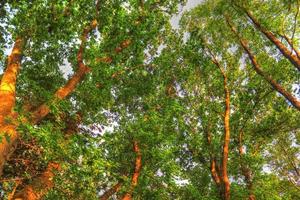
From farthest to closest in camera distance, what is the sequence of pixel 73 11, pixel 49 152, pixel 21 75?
pixel 21 75
pixel 73 11
pixel 49 152

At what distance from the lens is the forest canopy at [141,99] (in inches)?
569

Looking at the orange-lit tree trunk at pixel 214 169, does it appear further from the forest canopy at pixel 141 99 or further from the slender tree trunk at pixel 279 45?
the slender tree trunk at pixel 279 45

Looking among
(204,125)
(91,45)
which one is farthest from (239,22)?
(91,45)

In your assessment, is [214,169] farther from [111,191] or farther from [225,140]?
[111,191]

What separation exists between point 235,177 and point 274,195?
13.2 feet

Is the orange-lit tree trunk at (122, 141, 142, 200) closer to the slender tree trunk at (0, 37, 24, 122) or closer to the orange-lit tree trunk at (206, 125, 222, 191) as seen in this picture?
the orange-lit tree trunk at (206, 125, 222, 191)

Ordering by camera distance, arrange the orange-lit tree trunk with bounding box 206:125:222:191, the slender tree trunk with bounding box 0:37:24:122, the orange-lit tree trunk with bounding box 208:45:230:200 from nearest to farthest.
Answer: the slender tree trunk with bounding box 0:37:24:122
the orange-lit tree trunk with bounding box 208:45:230:200
the orange-lit tree trunk with bounding box 206:125:222:191

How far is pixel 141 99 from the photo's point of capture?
2486cm

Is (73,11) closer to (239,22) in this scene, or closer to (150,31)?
(150,31)

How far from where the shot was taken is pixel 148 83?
22625 mm

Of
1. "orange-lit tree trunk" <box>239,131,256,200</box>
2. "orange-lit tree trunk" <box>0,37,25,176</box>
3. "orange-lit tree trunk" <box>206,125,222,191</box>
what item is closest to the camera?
"orange-lit tree trunk" <box>0,37,25,176</box>

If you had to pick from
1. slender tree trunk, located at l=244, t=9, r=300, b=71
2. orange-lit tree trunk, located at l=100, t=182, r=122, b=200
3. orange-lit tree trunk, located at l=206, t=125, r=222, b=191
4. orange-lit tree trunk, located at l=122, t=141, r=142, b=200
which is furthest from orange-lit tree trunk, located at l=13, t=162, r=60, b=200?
slender tree trunk, located at l=244, t=9, r=300, b=71

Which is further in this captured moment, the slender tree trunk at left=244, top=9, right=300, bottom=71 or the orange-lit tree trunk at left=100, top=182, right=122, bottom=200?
the orange-lit tree trunk at left=100, top=182, right=122, bottom=200

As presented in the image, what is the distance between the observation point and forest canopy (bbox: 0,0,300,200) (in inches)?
569
